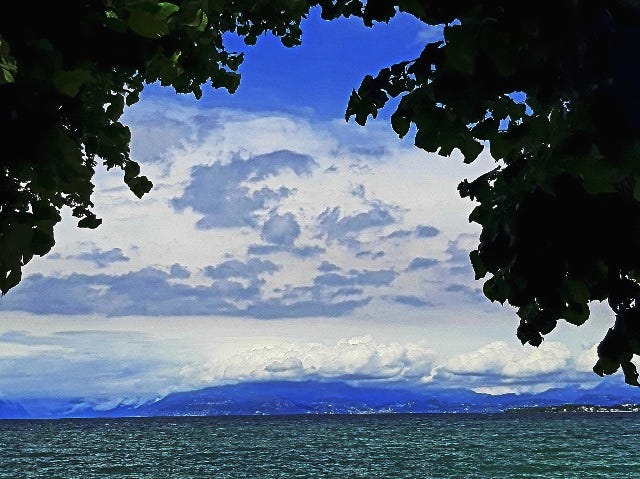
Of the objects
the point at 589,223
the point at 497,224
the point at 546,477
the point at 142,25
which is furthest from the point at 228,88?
the point at 546,477

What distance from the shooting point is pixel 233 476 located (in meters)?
50.8

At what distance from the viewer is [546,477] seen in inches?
1859

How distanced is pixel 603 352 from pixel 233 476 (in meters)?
49.0

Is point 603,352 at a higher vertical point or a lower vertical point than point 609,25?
lower

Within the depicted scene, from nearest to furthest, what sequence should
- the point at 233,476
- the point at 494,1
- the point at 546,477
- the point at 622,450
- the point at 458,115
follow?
the point at 494,1 < the point at 458,115 < the point at 546,477 < the point at 233,476 < the point at 622,450

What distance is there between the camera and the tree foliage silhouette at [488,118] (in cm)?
289

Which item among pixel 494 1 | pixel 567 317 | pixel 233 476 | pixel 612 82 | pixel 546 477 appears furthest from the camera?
pixel 233 476

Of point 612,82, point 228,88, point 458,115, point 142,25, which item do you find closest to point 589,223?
point 458,115

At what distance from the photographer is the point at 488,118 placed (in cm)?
380

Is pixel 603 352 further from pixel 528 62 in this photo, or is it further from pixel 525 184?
pixel 528 62

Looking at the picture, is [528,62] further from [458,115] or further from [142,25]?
[142,25]

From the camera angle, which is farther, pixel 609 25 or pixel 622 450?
pixel 622 450

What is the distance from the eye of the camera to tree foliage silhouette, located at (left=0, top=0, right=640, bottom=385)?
2889mm

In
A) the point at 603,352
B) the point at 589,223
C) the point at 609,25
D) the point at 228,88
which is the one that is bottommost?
the point at 603,352
